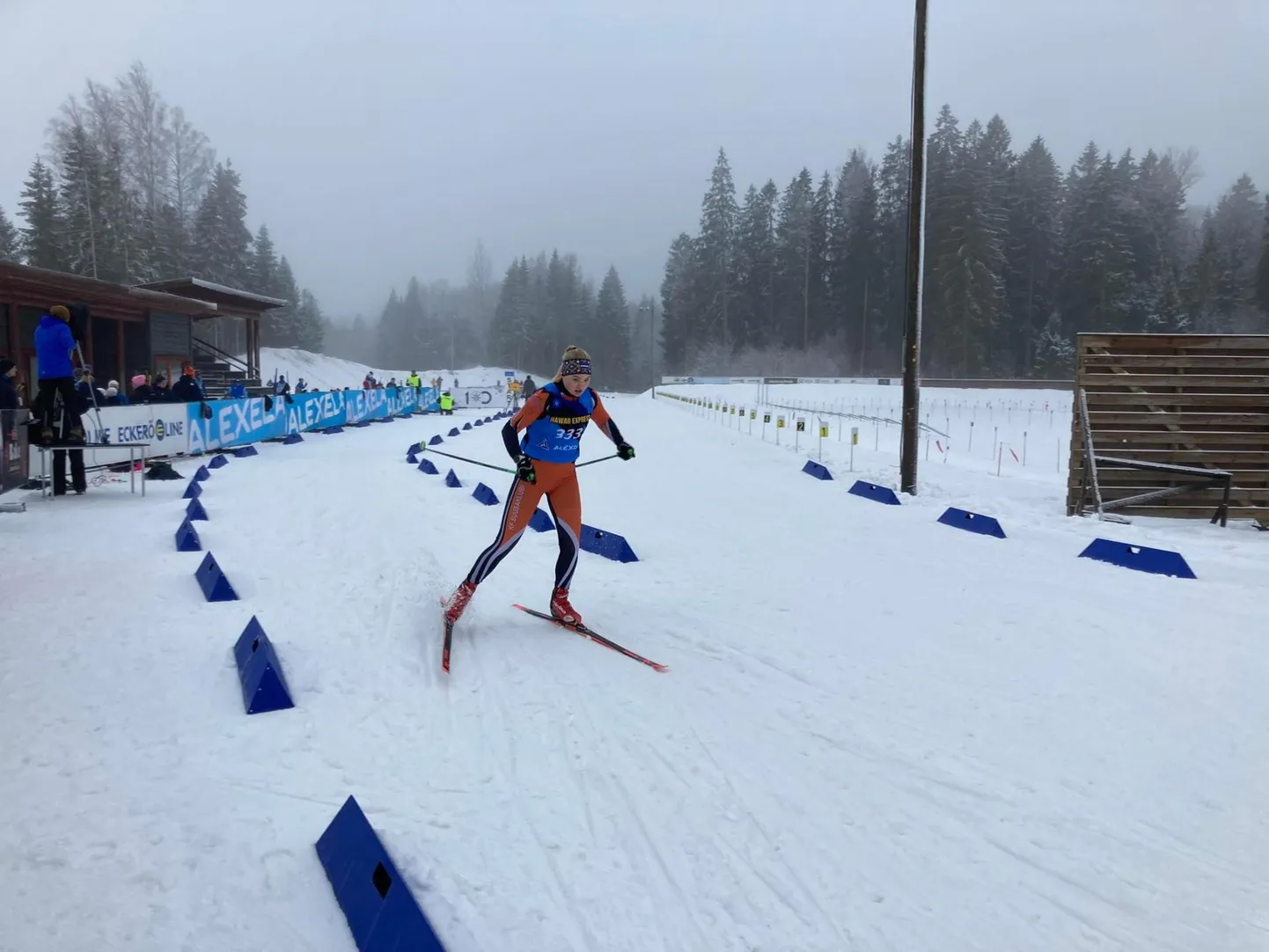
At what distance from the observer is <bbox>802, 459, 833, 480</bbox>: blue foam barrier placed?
50.6ft

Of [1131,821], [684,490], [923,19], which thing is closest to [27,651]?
[1131,821]

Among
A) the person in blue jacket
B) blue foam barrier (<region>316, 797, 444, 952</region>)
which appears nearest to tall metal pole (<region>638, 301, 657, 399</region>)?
the person in blue jacket

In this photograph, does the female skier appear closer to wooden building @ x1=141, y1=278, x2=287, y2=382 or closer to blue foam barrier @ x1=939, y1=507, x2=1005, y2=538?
blue foam barrier @ x1=939, y1=507, x2=1005, y2=538

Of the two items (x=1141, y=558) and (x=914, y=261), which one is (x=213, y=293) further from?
(x=1141, y=558)

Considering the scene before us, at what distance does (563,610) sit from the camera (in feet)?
20.3

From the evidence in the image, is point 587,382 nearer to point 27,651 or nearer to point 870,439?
point 27,651

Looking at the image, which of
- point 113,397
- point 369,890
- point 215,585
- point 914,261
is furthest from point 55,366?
point 914,261

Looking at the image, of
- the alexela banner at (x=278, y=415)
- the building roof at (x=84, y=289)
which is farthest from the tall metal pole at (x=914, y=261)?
the building roof at (x=84, y=289)

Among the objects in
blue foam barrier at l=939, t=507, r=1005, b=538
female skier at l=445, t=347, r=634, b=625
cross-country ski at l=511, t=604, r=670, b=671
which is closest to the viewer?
cross-country ski at l=511, t=604, r=670, b=671

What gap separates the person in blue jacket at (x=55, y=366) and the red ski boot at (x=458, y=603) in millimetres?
7844

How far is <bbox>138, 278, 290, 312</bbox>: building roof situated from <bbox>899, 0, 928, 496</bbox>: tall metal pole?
93.3ft

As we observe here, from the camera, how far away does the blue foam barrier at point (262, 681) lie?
4.60 meters

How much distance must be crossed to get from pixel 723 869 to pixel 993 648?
3.43 metres

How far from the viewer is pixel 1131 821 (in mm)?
3576
